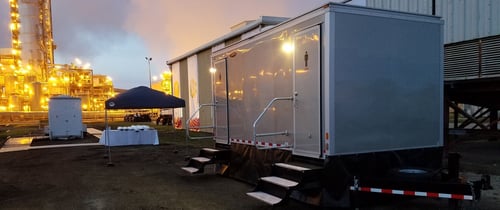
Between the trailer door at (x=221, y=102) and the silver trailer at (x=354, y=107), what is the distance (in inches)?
79.7

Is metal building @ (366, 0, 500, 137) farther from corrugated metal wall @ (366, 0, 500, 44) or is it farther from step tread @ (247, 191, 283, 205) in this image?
step tread @ (247, 191, 283, 205)

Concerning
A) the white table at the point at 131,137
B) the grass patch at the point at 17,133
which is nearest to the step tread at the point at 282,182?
the white table at the point at 131,137

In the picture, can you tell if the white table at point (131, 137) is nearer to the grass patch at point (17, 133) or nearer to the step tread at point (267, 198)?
the grass patch at point (17, 133)

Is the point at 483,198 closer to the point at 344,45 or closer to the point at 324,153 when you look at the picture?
the point at 324,153

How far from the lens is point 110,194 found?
7410 millimetres

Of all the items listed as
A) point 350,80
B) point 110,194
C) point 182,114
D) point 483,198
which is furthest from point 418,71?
point 182,114

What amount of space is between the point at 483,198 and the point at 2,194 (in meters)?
8.90

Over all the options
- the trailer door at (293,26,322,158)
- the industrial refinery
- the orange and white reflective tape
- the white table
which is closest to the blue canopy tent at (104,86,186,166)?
the white table

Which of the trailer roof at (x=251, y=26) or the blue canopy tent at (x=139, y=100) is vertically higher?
the trailer roof at (x=251, y=26)

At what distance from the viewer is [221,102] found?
8.92 m

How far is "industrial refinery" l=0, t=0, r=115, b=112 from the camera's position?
38250 mm

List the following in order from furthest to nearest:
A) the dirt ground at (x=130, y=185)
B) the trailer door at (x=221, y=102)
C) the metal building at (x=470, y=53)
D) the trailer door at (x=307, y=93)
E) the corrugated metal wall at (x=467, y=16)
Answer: the corrugated metal wall at (x=467, y=16) < the metal building at (x=470, y=53) < the trailer door at (x=221, y=102) < the dirt ground at (x=130, y=185) < the trailer door at (x=307, y=93)

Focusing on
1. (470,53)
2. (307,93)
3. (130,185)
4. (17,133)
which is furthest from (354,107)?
(17,133)

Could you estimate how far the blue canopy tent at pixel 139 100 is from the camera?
1090 centimetres
